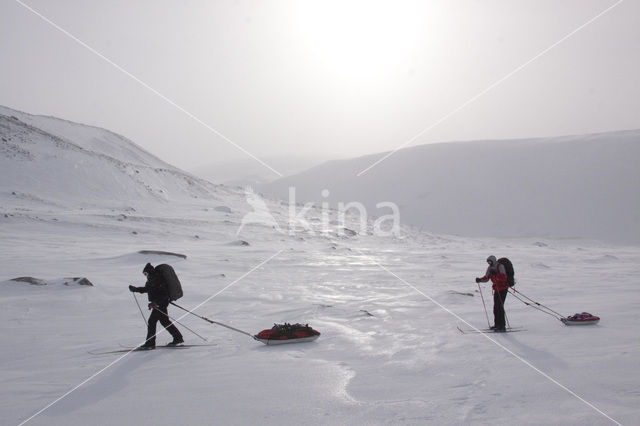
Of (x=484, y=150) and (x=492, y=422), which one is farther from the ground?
(x=484, y=150)

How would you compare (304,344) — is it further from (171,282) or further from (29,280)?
(29,280)

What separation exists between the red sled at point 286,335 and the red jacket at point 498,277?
3550 mm

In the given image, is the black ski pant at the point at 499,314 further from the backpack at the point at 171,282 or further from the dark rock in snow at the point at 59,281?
the dark rock in snow at the point at 59,281

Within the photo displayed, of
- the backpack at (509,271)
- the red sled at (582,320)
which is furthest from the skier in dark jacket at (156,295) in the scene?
the red sled at (582,320)

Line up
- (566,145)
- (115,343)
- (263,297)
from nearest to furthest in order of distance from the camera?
1. (115,343)
2. (263,297)
3. (566,145)

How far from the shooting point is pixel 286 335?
28.1 feet

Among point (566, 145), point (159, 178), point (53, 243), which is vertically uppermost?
point (566, 145)

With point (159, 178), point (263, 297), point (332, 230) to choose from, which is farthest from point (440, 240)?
point (263, 297)

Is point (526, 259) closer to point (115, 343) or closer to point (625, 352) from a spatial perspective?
point (625, 352)

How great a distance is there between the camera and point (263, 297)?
13078 mm

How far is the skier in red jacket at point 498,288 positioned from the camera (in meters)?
9.24

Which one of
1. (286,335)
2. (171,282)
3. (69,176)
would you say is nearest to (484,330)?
(286,335)

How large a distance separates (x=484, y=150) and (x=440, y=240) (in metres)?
35.3

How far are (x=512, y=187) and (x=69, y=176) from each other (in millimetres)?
43833
